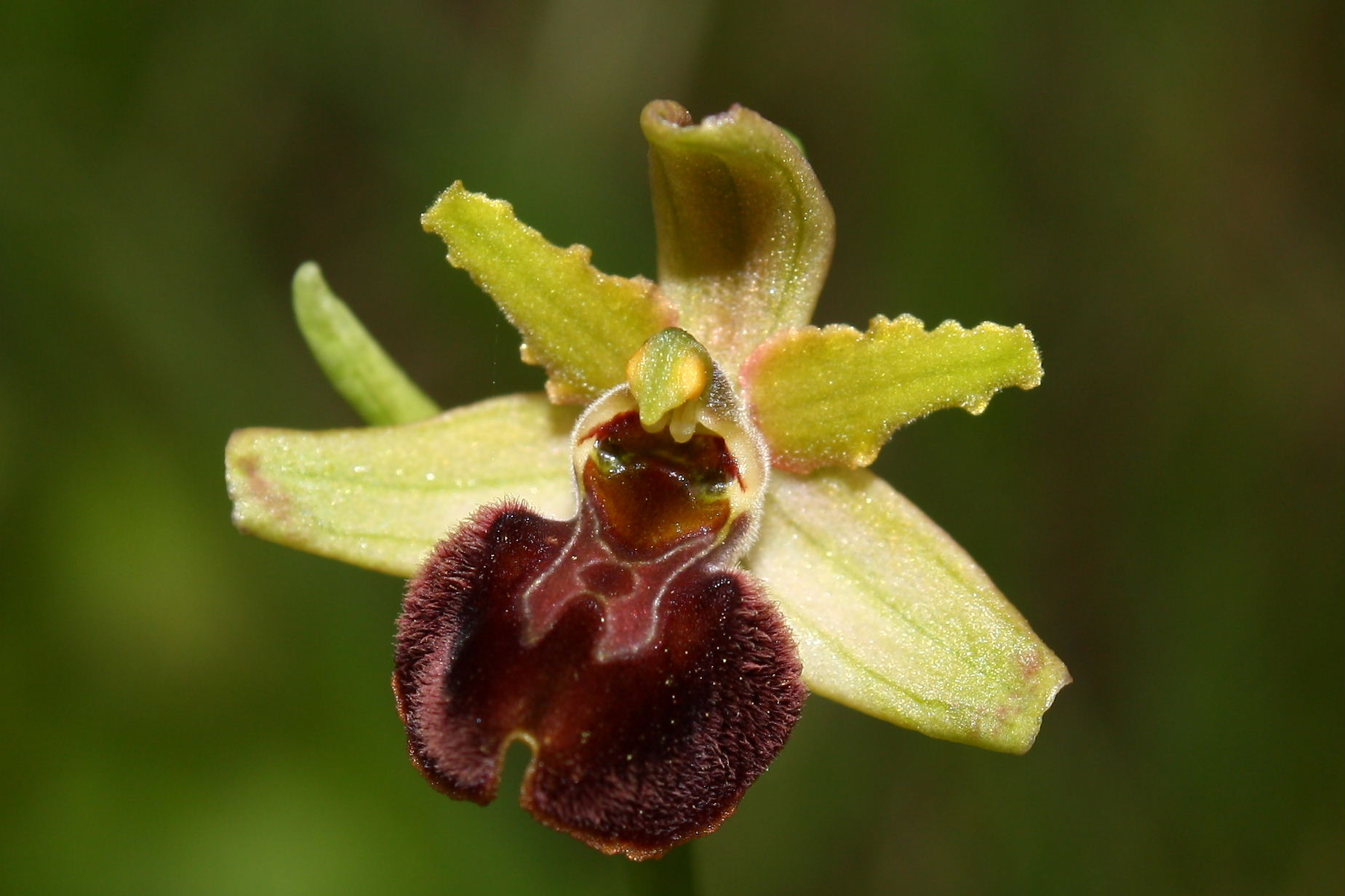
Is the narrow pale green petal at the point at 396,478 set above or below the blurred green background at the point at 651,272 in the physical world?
above

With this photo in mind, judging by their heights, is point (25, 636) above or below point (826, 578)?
below

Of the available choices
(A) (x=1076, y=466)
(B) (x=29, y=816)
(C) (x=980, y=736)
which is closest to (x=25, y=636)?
(B) (x=29, y=816)

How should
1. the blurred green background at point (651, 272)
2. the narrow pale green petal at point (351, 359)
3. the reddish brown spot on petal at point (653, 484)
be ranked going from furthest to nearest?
1. the blurred green background at point (651, 272)
2. the narrow pale green petal at point (351, 359)
3. the reddish brown spot on petal at point (653, 484)

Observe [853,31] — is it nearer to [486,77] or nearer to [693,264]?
A: [486,77]

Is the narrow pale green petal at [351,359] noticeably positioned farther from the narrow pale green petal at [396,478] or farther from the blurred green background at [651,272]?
the blurred green background at [651,272]

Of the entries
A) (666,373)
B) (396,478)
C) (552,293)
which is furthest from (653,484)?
(396,478)

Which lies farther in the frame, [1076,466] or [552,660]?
[1076,466]

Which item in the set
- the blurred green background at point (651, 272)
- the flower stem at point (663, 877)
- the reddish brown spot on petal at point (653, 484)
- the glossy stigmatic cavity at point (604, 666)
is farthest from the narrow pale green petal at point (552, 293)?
the blurred green background at point (651, 272)
